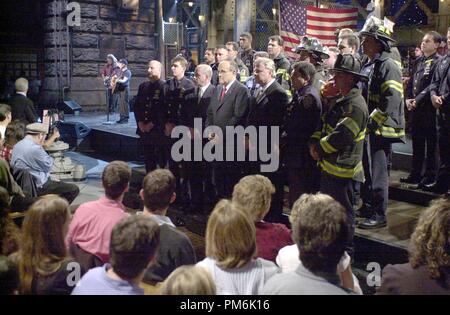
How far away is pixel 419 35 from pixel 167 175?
682 inches

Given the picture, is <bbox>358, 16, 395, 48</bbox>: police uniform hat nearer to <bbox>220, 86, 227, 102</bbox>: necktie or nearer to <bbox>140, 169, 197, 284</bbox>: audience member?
<bbox>220, 86, 227, 102</bbox>: necktie

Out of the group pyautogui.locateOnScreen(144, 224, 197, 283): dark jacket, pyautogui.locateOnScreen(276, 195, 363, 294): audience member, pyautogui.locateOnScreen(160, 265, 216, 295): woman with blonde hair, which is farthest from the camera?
pyautogui.locateOnScreen(144, 224, 197, 283): dark jacket

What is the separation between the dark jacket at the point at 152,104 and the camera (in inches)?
286

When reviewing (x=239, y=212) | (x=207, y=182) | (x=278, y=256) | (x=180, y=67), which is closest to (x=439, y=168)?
(x=207, y=182)

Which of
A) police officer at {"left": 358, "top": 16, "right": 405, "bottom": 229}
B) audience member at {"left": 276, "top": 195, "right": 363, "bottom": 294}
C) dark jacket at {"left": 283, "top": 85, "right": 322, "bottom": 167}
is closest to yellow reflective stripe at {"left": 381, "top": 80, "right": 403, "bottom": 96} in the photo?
police officer at {"left": 358, "top": 16, "right": 405, "bottom": 229}

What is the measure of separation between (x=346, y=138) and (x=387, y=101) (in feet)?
2.71

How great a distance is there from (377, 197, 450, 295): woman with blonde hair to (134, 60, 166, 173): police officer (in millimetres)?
5024

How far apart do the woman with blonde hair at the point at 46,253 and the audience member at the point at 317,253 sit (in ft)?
4.14

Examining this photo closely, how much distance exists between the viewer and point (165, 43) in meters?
18.6

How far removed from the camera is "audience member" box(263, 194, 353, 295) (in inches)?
92.7

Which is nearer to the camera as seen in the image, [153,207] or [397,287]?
[397,287]

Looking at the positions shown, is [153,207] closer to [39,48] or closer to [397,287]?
[397,287]

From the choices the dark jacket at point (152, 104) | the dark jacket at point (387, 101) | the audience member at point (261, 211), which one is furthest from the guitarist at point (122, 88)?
the audience member at point (261, 211)

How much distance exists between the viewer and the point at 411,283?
2529 millimetres
